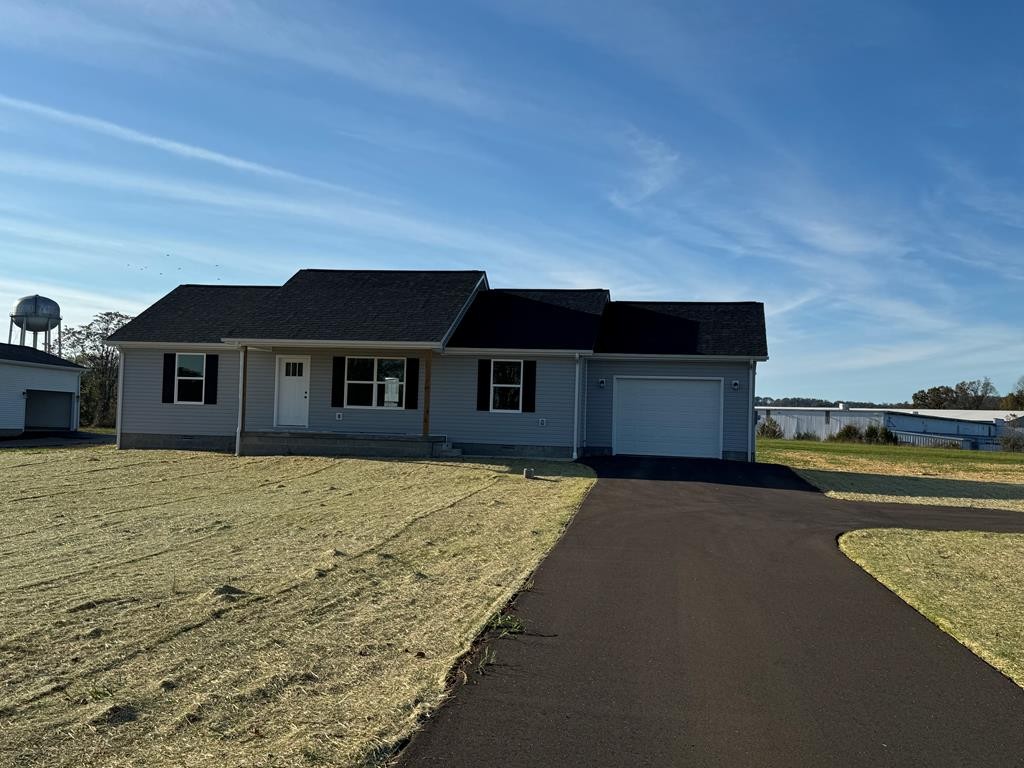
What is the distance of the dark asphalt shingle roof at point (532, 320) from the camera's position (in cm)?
2103

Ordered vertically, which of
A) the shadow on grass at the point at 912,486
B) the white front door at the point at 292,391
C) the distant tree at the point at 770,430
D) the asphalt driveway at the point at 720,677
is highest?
the white front door at the point at 292,391

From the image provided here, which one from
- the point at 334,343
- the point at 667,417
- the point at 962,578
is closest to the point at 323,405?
the point at 334,343

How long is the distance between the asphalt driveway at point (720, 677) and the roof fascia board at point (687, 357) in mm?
11775

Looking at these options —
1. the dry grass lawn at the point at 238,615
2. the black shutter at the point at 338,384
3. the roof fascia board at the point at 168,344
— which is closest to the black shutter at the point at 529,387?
the black shutter at the point at 338,384

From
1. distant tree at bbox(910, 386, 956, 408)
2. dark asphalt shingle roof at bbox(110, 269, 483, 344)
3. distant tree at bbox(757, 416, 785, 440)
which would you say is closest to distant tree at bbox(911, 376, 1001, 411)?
distant tree at bbox(910, 386, 956, 408)

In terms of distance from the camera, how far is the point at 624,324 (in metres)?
23.3

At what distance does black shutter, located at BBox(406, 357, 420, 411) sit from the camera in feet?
70.4

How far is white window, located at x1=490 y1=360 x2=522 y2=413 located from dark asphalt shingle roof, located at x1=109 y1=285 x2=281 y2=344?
21.7 feet

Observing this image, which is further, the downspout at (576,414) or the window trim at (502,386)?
the window trim at (502,386)

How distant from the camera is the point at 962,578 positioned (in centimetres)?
859

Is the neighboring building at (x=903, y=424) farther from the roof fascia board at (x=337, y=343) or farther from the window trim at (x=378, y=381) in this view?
the roof fascia board at (x=337, y=343)

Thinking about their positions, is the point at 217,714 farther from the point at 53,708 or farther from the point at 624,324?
the point at 624,324

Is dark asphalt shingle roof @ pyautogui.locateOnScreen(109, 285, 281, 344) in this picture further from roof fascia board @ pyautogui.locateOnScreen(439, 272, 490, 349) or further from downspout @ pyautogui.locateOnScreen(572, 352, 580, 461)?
downspout @ pyautogui.locateOnScreen(572, 352, 580, 461)

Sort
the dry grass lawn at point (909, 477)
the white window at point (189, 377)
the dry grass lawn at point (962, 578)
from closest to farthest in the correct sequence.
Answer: the dry grass lawn at point (962, 578), the dry grass lawn at point (909, 477), the white window at point (189, 377)
